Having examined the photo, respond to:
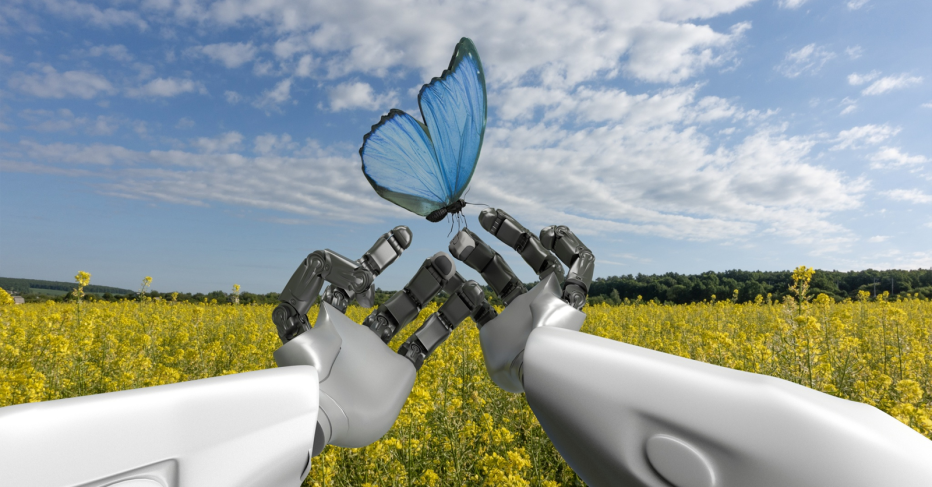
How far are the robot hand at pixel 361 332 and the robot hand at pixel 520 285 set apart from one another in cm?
9

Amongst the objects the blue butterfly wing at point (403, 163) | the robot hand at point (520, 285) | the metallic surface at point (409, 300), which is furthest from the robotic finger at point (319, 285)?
the robot hand at point (520, 285)

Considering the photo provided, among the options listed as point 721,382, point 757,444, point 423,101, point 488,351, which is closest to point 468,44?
point 423,101

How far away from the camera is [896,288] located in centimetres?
1781

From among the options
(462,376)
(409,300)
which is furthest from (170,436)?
(462,376)

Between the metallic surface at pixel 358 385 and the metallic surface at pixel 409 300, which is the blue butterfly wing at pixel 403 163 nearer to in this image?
the metallic surface at pixel 409 300

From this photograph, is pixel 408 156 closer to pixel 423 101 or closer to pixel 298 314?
pixel 423 101

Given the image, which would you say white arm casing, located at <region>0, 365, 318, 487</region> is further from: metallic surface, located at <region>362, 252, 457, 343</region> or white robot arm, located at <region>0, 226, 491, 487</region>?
metallic surface, located at <region>362, 252, 457, 343</region>

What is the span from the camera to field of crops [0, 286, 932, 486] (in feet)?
7.82

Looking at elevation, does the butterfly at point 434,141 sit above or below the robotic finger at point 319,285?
above

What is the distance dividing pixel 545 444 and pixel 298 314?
225 centimetres

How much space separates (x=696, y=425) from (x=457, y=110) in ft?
3.82

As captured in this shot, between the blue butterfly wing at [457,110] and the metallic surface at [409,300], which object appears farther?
the metallic surface at [409,300]

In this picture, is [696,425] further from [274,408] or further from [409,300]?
[409,300]

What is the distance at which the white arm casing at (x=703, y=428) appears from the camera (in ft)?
2.31
